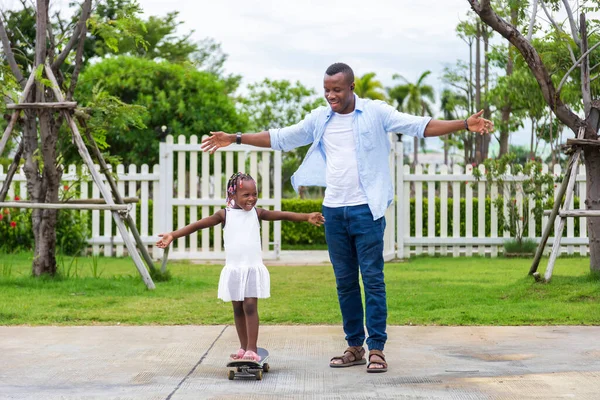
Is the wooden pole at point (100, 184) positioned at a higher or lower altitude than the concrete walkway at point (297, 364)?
higher

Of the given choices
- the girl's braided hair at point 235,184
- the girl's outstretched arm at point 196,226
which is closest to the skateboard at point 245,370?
the girl's outstretched arm at point 196,226

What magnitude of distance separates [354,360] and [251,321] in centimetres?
71

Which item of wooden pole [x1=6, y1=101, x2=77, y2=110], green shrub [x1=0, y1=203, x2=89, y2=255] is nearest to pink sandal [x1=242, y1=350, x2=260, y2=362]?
wooden pole [x1=6, y1=101, x2=77, y2=110]

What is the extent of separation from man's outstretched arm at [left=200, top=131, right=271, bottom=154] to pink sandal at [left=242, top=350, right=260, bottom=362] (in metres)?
1.34

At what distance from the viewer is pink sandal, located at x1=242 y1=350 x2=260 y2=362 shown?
5.02 m

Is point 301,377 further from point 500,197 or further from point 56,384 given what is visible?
point 500,197

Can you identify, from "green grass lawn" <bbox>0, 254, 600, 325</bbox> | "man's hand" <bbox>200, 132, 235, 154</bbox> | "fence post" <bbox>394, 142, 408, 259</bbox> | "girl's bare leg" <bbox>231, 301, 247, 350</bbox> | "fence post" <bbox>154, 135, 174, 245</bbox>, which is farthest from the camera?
"fence post" <bbox>394, 142, 408, 259</bbox>

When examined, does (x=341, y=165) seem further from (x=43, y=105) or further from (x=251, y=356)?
(x=43, y=105)

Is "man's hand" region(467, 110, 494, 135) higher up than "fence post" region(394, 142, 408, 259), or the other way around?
"man's hand" region(467, 110, 494, 135)

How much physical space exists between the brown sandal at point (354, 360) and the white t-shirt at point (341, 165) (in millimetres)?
899

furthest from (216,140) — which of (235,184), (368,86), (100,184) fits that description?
(368,86)

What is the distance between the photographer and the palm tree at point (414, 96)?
1939 inches

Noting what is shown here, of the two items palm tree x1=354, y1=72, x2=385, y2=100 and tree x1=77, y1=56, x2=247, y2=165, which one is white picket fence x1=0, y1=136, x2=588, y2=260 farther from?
palm tree x1=354, y1=72, x2=385, y2=100

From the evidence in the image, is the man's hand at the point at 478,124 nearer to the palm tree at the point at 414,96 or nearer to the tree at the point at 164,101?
the tree at the point at 164,101
